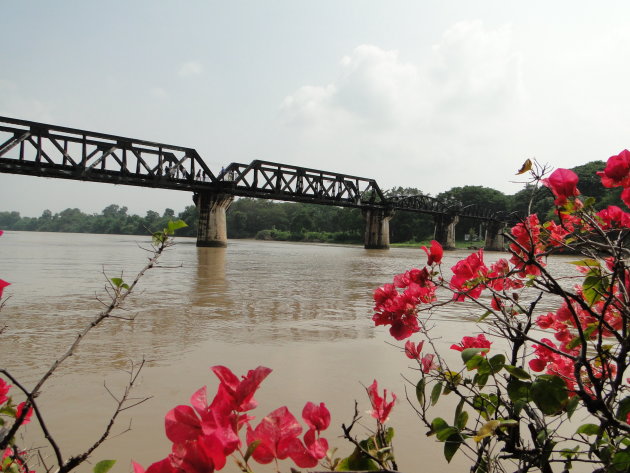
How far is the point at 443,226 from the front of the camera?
44719 mm

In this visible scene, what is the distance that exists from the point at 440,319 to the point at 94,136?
70.2ft

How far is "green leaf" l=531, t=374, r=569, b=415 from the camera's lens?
2.61 feet

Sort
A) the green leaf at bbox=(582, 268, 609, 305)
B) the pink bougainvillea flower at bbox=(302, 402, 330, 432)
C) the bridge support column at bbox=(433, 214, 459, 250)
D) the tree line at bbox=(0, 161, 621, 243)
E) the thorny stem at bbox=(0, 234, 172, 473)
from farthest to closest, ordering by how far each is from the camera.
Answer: the tree line at bbox=(0, 161, 621, 243) → the bridge support column at bbox=(433, 214, 459, 250) → the green leaf at bbox=(582, 268, 609, 305) → the thorny stem at bbox=(0, 234, 172, 473) → the pink bougainvillea flower at bbox=(302, 402, 330, 432)

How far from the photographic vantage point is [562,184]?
3.96 feet

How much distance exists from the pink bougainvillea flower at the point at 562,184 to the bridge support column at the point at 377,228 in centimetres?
3494

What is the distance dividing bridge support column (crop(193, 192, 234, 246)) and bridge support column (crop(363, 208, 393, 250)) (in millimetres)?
14619

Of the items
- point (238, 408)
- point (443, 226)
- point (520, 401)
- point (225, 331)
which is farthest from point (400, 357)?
point (443, 226)

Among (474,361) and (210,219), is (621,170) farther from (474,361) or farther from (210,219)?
(210,219)

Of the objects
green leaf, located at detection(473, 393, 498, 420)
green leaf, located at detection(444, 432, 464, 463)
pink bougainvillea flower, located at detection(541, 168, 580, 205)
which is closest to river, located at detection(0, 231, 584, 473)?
green leaf, located at detection(473, 393, 498, 420)

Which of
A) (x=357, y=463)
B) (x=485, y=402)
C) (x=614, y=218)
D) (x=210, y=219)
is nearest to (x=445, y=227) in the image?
(x=210, y=219)

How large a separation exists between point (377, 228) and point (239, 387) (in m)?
36.3

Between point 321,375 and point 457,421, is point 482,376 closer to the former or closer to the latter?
point 457,421

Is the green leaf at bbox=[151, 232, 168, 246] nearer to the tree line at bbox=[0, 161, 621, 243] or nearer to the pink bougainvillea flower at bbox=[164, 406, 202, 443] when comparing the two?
the pink bougainvillea flower at bbox=[164, 406, 202, 443]

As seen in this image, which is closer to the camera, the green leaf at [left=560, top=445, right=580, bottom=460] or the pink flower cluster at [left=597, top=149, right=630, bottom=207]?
the green leaf at [left=560, top=445, right=580, bottom=460]
